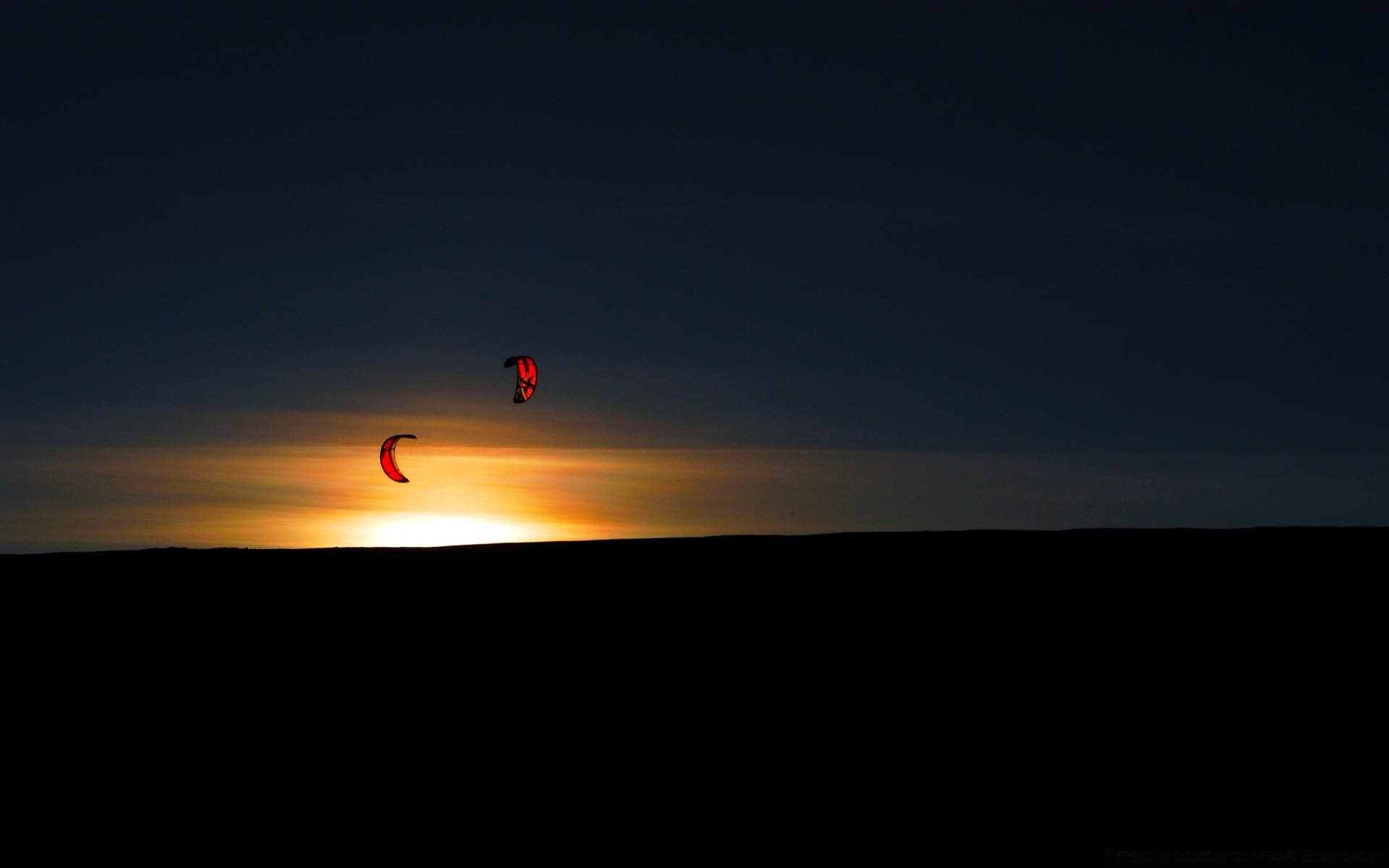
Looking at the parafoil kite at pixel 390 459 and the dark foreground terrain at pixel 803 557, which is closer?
the dark foreground terrain at pixel 803 557

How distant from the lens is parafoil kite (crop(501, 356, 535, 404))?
25469 mm

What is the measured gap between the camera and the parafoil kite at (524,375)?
83.6 ft

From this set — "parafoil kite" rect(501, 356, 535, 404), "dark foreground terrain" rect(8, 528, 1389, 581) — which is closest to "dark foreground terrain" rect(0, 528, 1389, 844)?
"dark foreground terrain" rect(8, 528, 1389, 581)

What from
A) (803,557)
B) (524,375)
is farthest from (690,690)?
(524,375)

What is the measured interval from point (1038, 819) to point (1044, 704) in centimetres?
300

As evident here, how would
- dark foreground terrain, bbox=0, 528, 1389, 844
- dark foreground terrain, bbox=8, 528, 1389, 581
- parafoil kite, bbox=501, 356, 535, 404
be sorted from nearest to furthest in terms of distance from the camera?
dark foreground terrain, bbox=0, 528, 1389, 844
dark foreground terrain, bbox=8, 528, 1389, 581
parafoil kite, bbox=501, 356, 535, 404

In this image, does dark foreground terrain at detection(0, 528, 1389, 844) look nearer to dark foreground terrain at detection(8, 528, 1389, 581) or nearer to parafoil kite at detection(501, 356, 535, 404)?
dark foreground terrain at detection(8, 528, 1389, 581)

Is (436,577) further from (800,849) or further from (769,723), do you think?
(800,849)

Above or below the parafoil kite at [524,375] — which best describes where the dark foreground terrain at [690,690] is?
below

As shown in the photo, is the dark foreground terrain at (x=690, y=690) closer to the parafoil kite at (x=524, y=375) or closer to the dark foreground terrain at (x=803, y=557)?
the dark foreground terrain at (x=803, y=557)

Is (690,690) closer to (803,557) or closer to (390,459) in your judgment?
(803,557)

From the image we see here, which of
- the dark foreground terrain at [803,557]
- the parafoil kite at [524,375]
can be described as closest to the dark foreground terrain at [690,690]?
the dark foreground terrain at [803,557]

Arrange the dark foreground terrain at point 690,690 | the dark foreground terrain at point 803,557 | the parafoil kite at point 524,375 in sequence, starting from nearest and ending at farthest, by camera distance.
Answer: the dark foreground terrain at point 690,690, the dark foreground terrain at point 803,557, the parafoil kite at point 524,375

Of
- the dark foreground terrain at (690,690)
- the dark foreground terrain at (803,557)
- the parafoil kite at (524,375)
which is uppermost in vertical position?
the parafoil kite at (524,375)
